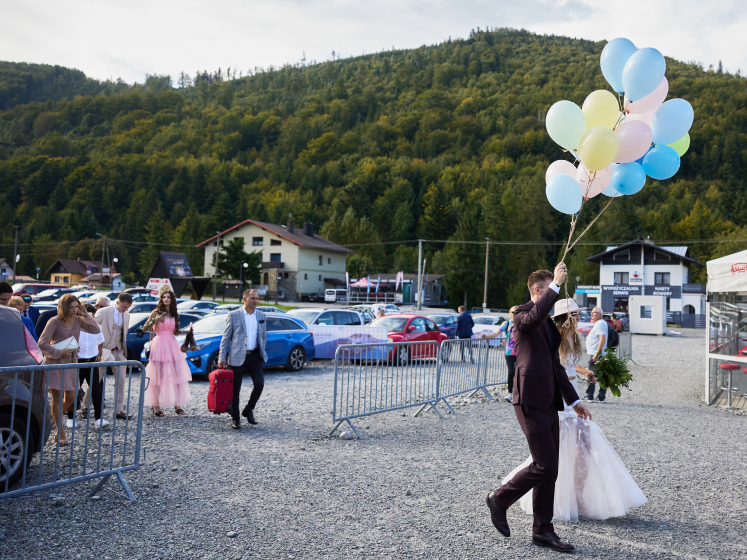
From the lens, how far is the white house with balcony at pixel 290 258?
230ft

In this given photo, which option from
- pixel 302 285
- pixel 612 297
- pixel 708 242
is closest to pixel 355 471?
pixel 612 297

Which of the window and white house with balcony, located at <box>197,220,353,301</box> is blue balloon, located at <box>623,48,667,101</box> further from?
white house with balcony, located at <box>197,220,353,301</box>

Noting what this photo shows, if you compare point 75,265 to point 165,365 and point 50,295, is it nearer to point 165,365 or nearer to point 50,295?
point 50,295

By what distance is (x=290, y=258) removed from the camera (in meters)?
70.8

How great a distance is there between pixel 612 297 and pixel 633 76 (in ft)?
166

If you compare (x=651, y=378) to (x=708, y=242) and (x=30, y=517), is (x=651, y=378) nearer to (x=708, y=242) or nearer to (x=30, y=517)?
(x=30, y=517)

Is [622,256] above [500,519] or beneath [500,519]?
above

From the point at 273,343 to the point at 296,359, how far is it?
3.21 feet

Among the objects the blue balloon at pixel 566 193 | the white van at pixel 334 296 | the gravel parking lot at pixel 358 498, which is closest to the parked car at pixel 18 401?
the gravel parking lot at pixel 358 498

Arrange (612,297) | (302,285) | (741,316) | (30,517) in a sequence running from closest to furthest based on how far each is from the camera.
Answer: (30,517) → (741,316) → (612,297) → (302,285)

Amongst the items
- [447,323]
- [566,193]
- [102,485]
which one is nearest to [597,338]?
[566,193]

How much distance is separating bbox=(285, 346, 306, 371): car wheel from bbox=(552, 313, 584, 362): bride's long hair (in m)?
10.5

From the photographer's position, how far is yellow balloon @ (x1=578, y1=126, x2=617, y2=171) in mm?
5773

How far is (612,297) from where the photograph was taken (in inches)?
2082
